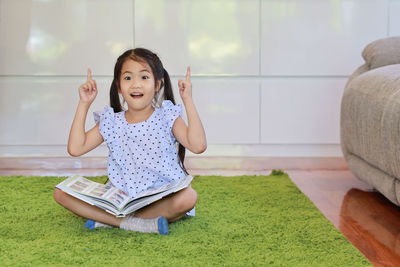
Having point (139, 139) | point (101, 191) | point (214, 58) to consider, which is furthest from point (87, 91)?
point (214, 58)

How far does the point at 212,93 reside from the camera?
333cm

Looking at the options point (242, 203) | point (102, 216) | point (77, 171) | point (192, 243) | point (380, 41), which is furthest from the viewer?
point (77, 171)

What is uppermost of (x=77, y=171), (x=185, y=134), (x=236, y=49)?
(x=236, y=49)

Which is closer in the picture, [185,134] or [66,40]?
[185,134]

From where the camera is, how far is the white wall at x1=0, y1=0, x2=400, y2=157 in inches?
129

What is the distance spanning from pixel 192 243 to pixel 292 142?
175 centimetres

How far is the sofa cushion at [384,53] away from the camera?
8.29 ft

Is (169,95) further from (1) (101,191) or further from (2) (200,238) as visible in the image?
(2) (200,238)

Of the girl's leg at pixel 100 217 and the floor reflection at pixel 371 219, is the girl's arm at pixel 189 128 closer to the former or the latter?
the girl's leg at pixel 100 217

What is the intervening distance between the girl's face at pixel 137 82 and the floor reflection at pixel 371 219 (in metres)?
0.78

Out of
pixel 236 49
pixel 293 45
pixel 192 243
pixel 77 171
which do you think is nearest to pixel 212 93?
pixel 236 49

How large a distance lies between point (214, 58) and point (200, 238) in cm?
171

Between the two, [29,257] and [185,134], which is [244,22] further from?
[29,257]

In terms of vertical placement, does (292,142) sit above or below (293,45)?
below
